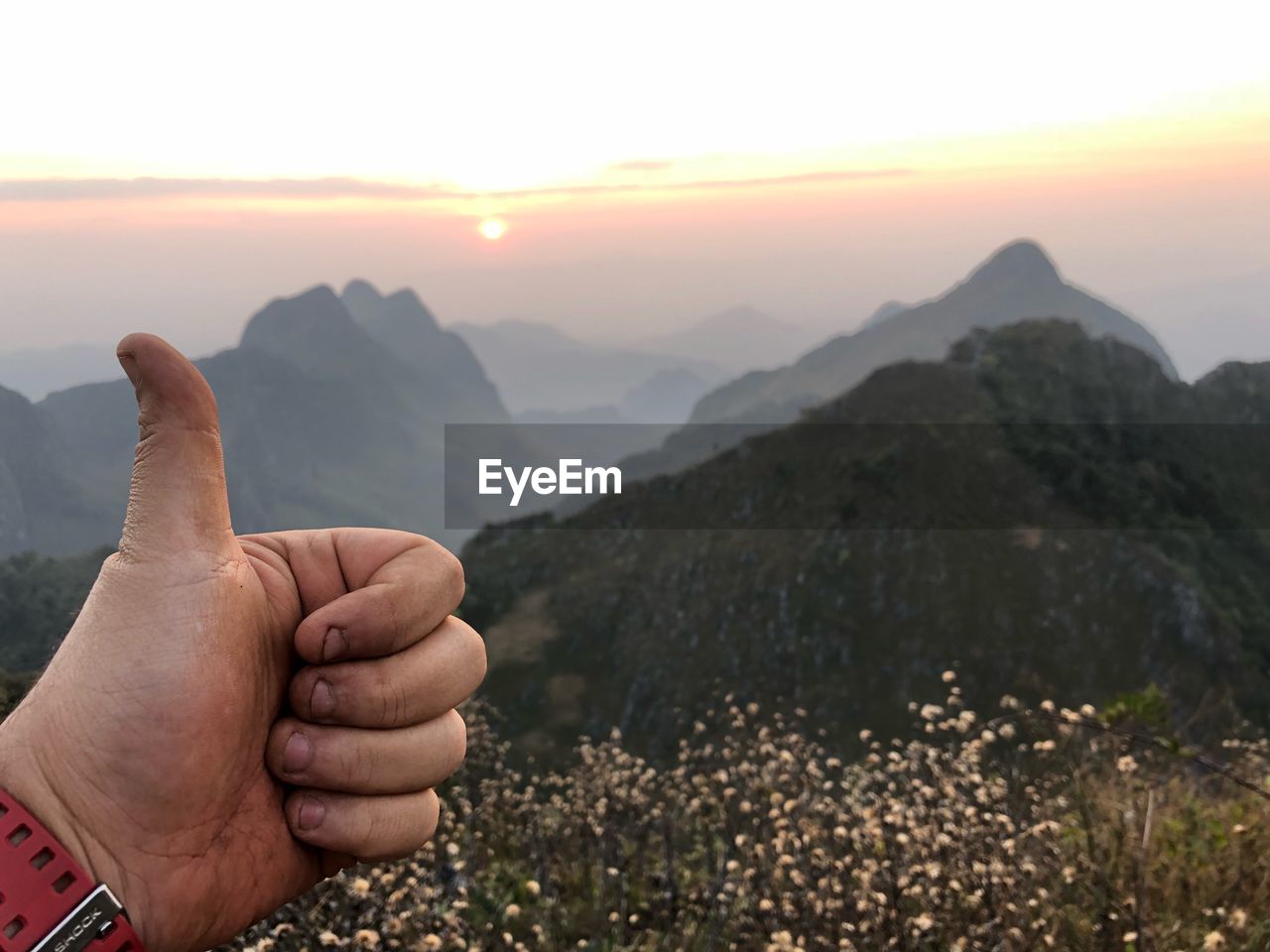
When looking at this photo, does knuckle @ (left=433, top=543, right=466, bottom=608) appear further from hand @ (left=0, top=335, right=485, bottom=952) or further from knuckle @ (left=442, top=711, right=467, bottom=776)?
knuckle @ (left=442, top=711, right=467, bottom=776)

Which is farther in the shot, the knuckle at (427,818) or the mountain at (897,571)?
the mountain at (897,571)

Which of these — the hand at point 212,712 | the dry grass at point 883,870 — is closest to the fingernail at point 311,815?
the hand at point 212,712

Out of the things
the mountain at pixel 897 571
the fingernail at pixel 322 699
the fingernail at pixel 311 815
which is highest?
the fingernail at pixel 322 699

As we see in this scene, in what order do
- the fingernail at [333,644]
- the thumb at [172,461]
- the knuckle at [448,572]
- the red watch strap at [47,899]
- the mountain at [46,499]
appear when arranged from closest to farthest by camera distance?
the red watch strap at [47,899] → the thumb at [172,461] → the fingernail at [333,644] → the knuckle at [448,572] → the mountain at [46,499]

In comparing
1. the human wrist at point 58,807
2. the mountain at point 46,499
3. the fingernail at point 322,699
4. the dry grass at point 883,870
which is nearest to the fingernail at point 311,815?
the fingernail at point 322,699

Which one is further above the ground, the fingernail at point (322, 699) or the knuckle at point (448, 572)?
the knuckle at point (448, 572)

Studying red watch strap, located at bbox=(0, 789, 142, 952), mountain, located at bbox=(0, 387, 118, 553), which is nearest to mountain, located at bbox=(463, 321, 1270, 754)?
red watch strap, located at bbox=(0, 789, 142, 952)

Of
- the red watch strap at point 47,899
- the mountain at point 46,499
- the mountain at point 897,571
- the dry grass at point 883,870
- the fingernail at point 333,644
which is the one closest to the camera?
the red watch strap at point 47,899

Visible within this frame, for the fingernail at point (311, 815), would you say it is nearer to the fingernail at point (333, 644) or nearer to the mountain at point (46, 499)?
the fingernail at point (333, 644)
